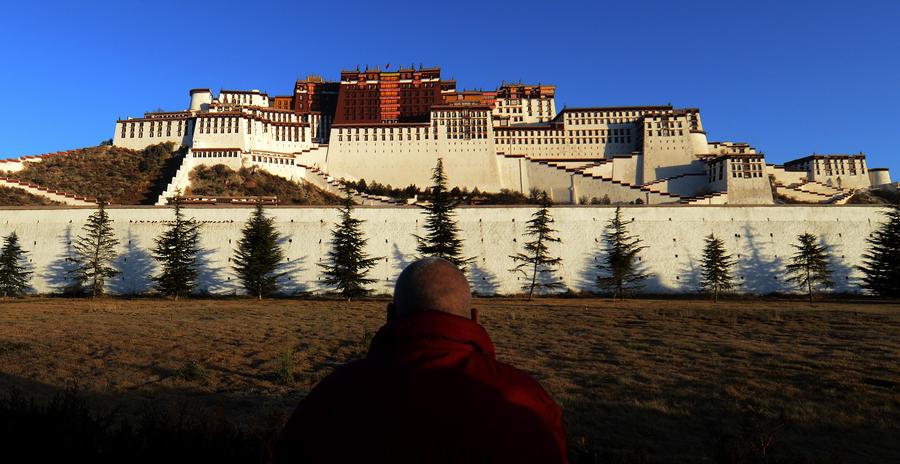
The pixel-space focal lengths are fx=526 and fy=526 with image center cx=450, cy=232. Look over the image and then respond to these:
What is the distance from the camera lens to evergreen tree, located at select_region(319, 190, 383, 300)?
32.4 meters

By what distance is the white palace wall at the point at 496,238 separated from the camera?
115 ft

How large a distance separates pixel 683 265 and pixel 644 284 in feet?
10.7

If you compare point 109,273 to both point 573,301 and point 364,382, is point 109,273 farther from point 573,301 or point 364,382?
point 364,382

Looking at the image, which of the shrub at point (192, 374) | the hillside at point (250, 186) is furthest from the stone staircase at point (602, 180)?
the shrub at point (192, 374)

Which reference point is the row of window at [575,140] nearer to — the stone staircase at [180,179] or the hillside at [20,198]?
the stone staircase at [180,179]

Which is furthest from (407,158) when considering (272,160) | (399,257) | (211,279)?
(211,279)

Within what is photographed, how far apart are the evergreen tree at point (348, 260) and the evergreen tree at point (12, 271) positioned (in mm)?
18591

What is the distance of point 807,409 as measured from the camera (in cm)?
888

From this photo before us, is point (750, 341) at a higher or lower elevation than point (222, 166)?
lower

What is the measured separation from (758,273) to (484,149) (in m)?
44.8

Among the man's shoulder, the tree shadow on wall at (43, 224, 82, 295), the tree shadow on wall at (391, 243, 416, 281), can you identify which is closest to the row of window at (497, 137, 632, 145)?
the tree shadow on wall at (391, 243, 416, 281)

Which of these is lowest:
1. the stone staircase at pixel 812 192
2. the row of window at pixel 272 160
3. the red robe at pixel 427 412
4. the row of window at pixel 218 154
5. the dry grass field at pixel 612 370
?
the dry grass field at pixel 612 370

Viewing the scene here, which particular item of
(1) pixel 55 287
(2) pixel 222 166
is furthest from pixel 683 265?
(2) pixel 222 166

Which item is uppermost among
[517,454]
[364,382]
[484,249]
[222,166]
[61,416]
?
[222,166]
